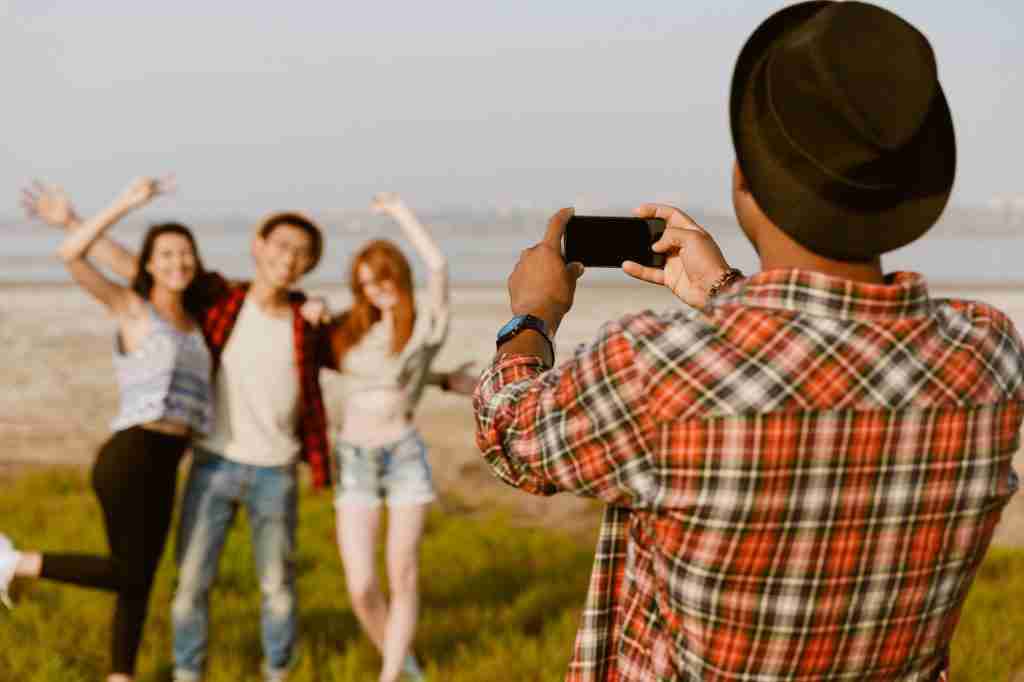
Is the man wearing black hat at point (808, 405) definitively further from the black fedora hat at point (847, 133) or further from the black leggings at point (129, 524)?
the black leggings at point (129, 524)

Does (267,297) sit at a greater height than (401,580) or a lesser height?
greater

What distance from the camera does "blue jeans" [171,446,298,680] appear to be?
5066 millimetres

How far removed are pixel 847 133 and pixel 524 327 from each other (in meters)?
0.50

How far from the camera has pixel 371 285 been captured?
544 cm

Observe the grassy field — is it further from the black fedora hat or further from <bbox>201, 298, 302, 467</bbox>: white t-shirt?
the black fedora hat

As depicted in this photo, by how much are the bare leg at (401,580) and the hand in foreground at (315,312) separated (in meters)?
0.87

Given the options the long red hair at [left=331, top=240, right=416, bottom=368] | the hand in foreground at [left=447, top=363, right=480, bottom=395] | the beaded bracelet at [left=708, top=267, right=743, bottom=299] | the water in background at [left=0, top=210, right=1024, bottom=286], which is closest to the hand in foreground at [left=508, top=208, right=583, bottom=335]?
the beaded bracelet at [left=708, top=267, right=743, bottom=299]

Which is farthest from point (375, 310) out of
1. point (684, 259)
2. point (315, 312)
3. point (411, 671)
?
point (684, 259)

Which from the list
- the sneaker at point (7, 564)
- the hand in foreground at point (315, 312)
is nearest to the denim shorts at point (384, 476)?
the hand in foreground at point (315, 312)

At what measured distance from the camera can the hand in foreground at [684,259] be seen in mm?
1878

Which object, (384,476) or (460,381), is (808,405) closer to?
(384,476)

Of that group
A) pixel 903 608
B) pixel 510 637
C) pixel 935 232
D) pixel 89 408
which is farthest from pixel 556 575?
pixel 935 232

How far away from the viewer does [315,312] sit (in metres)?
5.30

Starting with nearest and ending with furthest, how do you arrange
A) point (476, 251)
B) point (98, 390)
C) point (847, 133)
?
point (847, 133)
point (98, 390)
point (476, 251)
